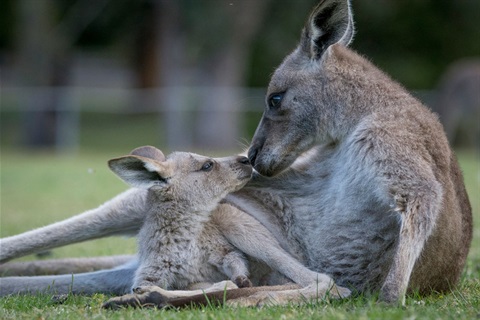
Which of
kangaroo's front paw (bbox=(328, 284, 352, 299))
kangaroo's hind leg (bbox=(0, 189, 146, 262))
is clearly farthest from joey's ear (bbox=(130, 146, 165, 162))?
kangaroo's front paw (bbox=(328, 284, 352, 299))

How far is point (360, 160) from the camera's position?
15.1ft

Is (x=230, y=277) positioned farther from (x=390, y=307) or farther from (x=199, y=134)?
(x=199, y=134)

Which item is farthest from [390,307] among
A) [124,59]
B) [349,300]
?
[124,59]

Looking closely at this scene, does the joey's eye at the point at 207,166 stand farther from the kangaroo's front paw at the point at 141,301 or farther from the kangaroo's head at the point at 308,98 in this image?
the kangaroo's front paw at the point at 141,301

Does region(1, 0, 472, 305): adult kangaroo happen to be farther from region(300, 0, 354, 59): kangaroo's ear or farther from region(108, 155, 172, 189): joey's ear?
region(108, 155, 172, 189): joey's ear

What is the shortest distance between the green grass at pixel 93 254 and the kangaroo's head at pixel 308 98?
3.66 feet

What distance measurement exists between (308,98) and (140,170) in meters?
1.14

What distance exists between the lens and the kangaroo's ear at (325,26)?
16.8 ft

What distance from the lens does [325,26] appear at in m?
5.19

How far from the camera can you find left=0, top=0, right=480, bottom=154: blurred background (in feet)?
76.5

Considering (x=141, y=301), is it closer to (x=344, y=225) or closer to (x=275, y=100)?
(x=344, y=225)

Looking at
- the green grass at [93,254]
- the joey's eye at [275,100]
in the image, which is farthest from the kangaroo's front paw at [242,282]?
the joey's eye at [275,100]

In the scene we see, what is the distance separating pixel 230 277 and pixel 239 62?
69.0 feet

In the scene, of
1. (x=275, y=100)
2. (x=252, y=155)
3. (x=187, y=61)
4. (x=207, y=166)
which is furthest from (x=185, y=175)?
(x=187, y=61)
